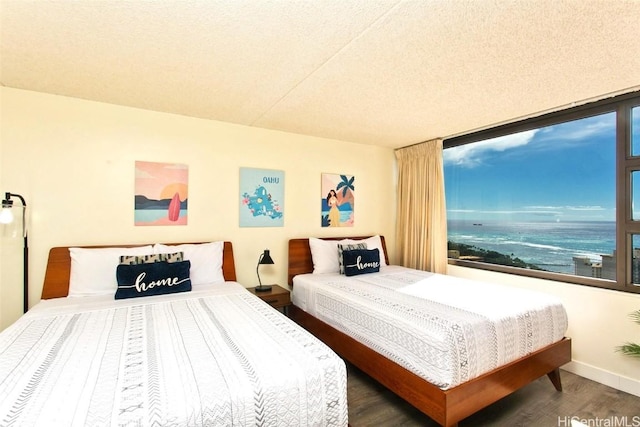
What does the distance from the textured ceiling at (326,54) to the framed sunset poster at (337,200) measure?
1.15 metres

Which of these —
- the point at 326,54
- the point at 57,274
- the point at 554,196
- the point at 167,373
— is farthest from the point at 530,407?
the point at 57,274

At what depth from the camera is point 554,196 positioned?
9.89 ft

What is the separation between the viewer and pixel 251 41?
5.62 feet

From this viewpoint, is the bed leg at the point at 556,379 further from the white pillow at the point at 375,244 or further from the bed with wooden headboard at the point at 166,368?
the bed with wooden headboard at the point at 166,368

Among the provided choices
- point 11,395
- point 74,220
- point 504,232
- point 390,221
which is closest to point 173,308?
point 11,395

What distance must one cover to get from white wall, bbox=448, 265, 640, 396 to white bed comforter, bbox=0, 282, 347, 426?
8.13 feet

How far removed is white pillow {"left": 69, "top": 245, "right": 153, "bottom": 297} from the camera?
2.37 m

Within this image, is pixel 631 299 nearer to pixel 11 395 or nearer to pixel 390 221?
pixel 390 221

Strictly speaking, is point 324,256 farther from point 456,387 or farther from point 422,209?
point 456,387

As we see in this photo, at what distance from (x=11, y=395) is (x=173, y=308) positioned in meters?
1.00

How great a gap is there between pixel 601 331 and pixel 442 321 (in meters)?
1.73

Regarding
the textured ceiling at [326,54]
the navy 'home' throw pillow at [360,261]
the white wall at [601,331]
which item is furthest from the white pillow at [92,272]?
the white wall at [601,331]

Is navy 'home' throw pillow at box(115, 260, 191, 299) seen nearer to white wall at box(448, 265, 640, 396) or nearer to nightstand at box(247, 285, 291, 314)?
nightstand at box(247, 285, 291, 314)

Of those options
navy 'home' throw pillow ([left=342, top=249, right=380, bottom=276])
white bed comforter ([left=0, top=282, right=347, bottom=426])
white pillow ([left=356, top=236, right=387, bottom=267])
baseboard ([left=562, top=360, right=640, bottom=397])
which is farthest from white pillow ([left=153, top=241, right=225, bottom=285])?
baseboard ([left=562, top=360, right=640, bottom=397])
